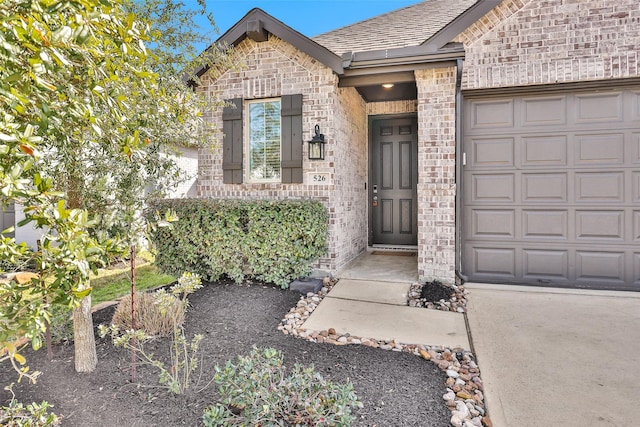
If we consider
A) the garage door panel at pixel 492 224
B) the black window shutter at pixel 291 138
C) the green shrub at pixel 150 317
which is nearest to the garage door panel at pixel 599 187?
the garage door panel at pixel 492 224

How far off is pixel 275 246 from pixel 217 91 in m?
2.70

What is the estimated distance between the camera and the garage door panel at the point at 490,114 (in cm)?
461

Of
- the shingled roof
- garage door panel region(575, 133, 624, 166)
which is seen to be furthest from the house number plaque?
garage door panel region(575, 133, 624, 166)

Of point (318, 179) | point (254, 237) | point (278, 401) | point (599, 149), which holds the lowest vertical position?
point (278, 401)

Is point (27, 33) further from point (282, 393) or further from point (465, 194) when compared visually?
point (465, 194)

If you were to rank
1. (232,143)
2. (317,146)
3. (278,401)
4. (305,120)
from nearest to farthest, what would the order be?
(278,401), (317,146), (305,120), (232,143)

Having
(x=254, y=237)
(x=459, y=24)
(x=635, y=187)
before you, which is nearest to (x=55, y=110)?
(x=254, y=237)

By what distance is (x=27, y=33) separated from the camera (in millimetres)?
944

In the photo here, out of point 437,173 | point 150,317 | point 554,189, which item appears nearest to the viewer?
point 150,317

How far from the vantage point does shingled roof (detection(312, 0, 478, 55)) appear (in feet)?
17.0

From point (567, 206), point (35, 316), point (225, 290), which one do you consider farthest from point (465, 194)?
point (35, 316)

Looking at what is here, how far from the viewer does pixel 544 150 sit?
14.8 feet

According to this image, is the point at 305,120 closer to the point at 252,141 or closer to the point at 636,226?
the point at 252,141

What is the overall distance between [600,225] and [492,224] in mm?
1245
